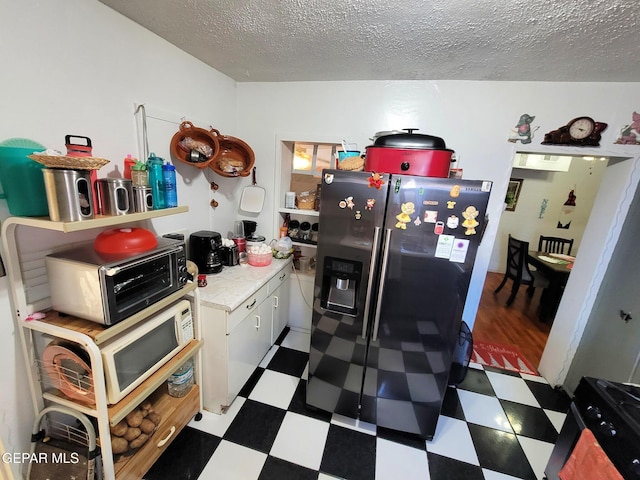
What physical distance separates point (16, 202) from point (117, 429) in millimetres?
1088

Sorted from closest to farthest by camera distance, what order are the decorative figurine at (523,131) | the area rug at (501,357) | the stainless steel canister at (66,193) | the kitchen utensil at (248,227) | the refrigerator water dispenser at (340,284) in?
the stainless steel canister at (66,193)
the refrigerator water dispenser at (340,284)
the decorative figurine at (523,131)
the area rug at (501,357)
the kitchen utensil at (248,227)

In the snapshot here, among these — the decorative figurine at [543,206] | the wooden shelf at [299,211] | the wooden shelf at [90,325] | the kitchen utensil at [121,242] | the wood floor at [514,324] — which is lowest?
the wood floor at [514,324]

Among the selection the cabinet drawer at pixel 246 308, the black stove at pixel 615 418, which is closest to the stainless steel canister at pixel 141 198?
the cabinet drawer at pixel 246 308

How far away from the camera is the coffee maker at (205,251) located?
191 centimetres

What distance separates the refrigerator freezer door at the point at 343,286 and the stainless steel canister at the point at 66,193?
41.8 inches

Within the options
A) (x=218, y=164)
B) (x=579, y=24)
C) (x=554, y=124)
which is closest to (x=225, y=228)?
(x=218, y=164)

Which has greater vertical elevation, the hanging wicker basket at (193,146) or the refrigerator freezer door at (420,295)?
the hanging wicker basket at (193,146)

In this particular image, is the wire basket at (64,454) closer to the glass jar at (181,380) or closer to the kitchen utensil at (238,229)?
the glass jar at (181,380)

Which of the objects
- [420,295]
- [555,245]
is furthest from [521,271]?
[420,295]

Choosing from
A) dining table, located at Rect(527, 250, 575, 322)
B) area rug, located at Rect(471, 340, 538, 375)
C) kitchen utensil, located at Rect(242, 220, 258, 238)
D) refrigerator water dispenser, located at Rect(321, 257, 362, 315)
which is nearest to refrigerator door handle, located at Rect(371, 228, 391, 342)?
refrigerator water dispenser, located at Rect(321, 257, 362, 315)

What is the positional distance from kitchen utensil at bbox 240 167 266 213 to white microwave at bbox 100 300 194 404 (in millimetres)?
1216

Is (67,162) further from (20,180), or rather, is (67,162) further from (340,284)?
(340,284)

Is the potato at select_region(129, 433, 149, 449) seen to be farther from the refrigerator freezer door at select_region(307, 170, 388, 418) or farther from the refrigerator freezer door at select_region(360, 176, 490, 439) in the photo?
the refrigerator freezer door at select_region(360, 176, 490, 439)

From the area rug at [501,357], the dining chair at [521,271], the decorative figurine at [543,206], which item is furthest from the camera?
the decorative figurine at [543,206]
